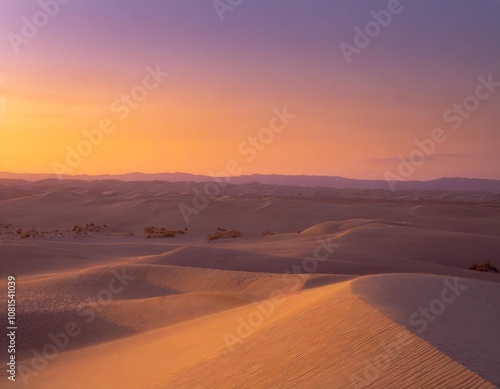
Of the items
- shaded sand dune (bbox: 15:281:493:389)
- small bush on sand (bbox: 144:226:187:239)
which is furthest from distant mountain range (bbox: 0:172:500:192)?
shaded sand dune (bbox: 15:281:493:389)

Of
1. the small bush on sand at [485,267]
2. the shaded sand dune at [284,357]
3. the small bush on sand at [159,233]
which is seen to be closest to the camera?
the shaded sand dune at [284,357]

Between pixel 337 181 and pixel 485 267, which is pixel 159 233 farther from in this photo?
pixel 337 181

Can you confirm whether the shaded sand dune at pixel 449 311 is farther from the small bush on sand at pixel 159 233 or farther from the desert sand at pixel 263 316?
the small bush on sand at pixel 159 233

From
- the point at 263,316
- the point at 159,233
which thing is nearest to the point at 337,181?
the point at 159,233

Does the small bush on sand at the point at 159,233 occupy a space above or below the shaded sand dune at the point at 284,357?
above

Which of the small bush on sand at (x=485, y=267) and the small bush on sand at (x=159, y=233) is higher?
the small bush on sand at (x=159, y=233)

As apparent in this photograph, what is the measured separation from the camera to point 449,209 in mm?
33375

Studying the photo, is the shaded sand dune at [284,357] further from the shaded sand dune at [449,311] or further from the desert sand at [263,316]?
the shaded sand dune at [449,311]

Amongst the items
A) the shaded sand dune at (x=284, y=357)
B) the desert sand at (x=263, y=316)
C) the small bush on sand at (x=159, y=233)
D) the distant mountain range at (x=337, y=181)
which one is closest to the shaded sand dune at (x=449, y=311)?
the desert sand at (x=263, y=316)

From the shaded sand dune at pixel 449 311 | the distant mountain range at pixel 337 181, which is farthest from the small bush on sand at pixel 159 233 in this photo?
the distant mountain range at pixel 337 181

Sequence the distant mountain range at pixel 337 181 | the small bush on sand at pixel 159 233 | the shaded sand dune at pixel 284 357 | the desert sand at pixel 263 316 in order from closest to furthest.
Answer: the shaded sand dune at pixel 284 357 < the desert sand at pixel 263 316 < the small bush on sand at pixel 159 233 < the distant mountain range at pixel 337 181

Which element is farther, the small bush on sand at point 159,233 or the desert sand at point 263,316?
the small bush on sand at point 159,233

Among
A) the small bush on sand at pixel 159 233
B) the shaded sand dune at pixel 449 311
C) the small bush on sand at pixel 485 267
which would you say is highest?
the small bush on sand at pixel 159 233

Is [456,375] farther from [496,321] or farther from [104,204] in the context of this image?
[104,204]
